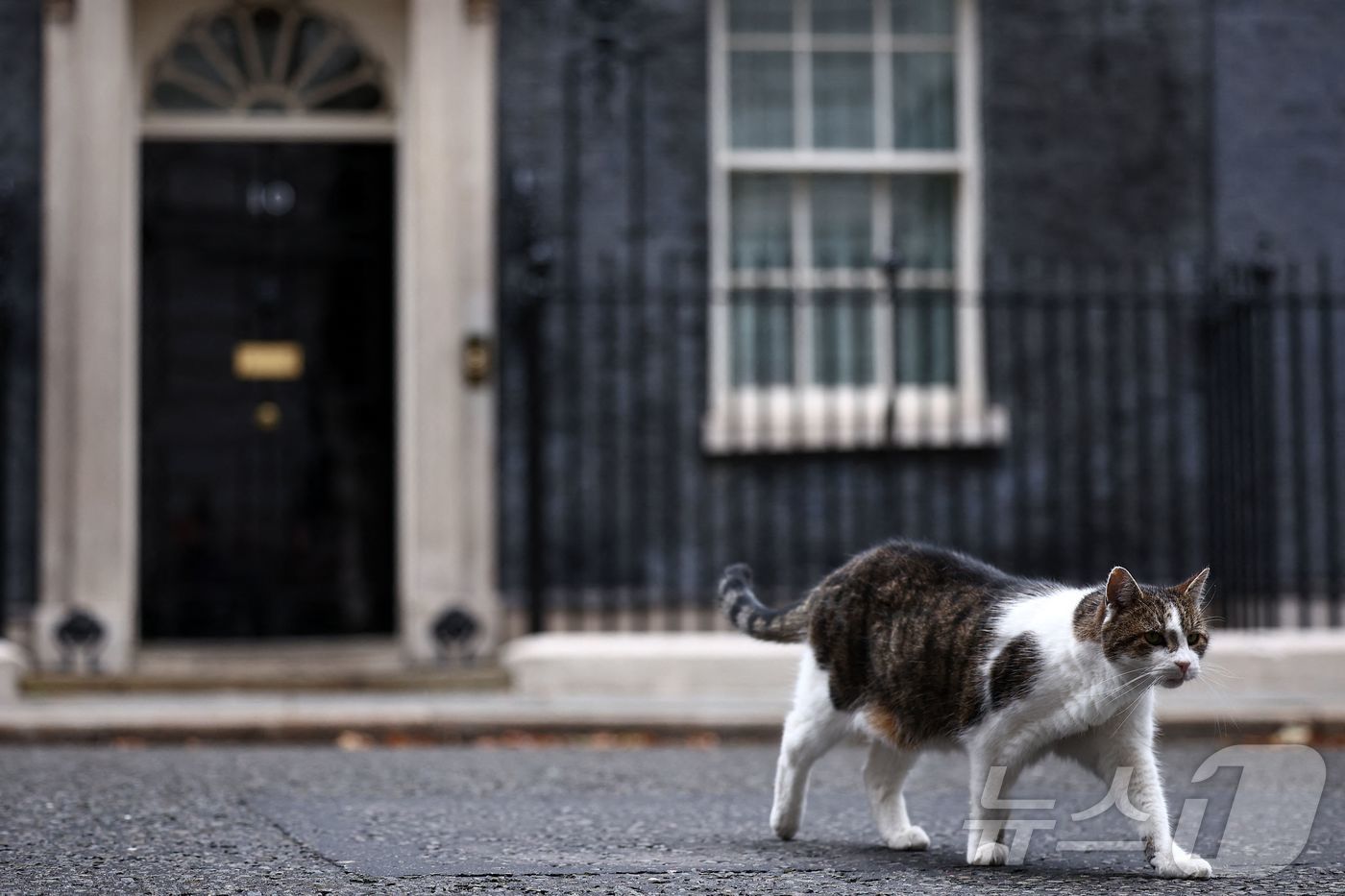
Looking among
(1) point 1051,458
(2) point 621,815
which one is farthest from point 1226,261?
(2) point 621,815

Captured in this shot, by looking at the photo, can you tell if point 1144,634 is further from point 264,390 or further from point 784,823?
point 264,390

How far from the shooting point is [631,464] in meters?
10.9

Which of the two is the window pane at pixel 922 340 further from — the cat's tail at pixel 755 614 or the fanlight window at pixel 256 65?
the cat's tail at pixel 755 614

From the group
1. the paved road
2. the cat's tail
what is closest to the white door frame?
the paved road

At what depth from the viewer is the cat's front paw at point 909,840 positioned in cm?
500

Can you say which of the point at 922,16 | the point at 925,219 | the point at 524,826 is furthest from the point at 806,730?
the point at 922,16

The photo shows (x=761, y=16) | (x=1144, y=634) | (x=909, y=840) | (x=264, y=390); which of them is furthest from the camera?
(x=761, y=16)

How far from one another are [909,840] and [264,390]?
6.81m

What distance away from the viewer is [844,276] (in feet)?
37.0

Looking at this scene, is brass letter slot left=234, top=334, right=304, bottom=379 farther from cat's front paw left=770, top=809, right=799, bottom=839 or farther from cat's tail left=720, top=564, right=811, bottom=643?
cat's front paw left=770, top=809, right=799, bottom=839

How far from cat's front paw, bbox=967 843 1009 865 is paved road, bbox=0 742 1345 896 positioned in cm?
4

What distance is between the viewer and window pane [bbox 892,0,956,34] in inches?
447

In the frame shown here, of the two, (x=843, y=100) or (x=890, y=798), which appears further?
(x=843, y=100)

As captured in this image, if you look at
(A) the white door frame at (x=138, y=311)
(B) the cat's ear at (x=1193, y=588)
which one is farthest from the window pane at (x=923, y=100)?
(B) the cat's ear at (x=1193, y=588)
